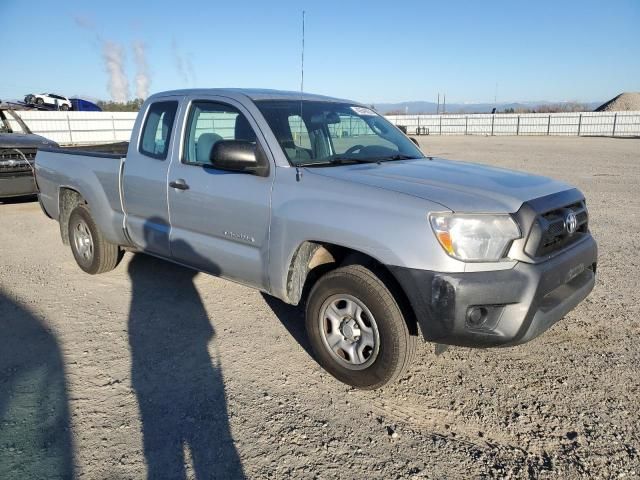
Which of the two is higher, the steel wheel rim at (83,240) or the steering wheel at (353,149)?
the steering wheel at (353,149)

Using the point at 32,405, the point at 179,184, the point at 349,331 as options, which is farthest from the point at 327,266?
the point at 32,405

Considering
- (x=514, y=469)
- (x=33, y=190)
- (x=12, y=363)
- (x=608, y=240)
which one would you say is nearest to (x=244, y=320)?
(x=12, y=363)

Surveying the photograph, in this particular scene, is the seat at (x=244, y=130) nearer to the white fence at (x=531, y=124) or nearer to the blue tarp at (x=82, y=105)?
the blue tarp at (x=82, y=105)

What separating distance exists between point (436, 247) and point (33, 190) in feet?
28.4

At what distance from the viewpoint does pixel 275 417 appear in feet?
9.92

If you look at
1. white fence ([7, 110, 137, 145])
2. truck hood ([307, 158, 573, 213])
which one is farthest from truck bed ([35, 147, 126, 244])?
white fence ([7, 110, 137, 145])

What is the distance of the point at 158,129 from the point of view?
4613mm

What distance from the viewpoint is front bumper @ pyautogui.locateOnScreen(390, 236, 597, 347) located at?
2.78 metres

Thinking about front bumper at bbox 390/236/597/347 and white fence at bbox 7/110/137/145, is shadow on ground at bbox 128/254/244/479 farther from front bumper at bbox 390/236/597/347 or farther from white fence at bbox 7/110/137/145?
white fence at bbox 7/110/137/145

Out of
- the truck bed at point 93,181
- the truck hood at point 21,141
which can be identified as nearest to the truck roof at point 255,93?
the truck bed at point 93,181

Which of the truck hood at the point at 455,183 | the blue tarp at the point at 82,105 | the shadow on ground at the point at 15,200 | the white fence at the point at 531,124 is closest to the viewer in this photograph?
the truck hood at the point at 455,183

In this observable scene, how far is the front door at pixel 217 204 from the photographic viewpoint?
3.66m

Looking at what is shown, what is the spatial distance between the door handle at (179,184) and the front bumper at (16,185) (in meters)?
5.74

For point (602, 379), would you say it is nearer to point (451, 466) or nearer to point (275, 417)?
point (451, 466)
